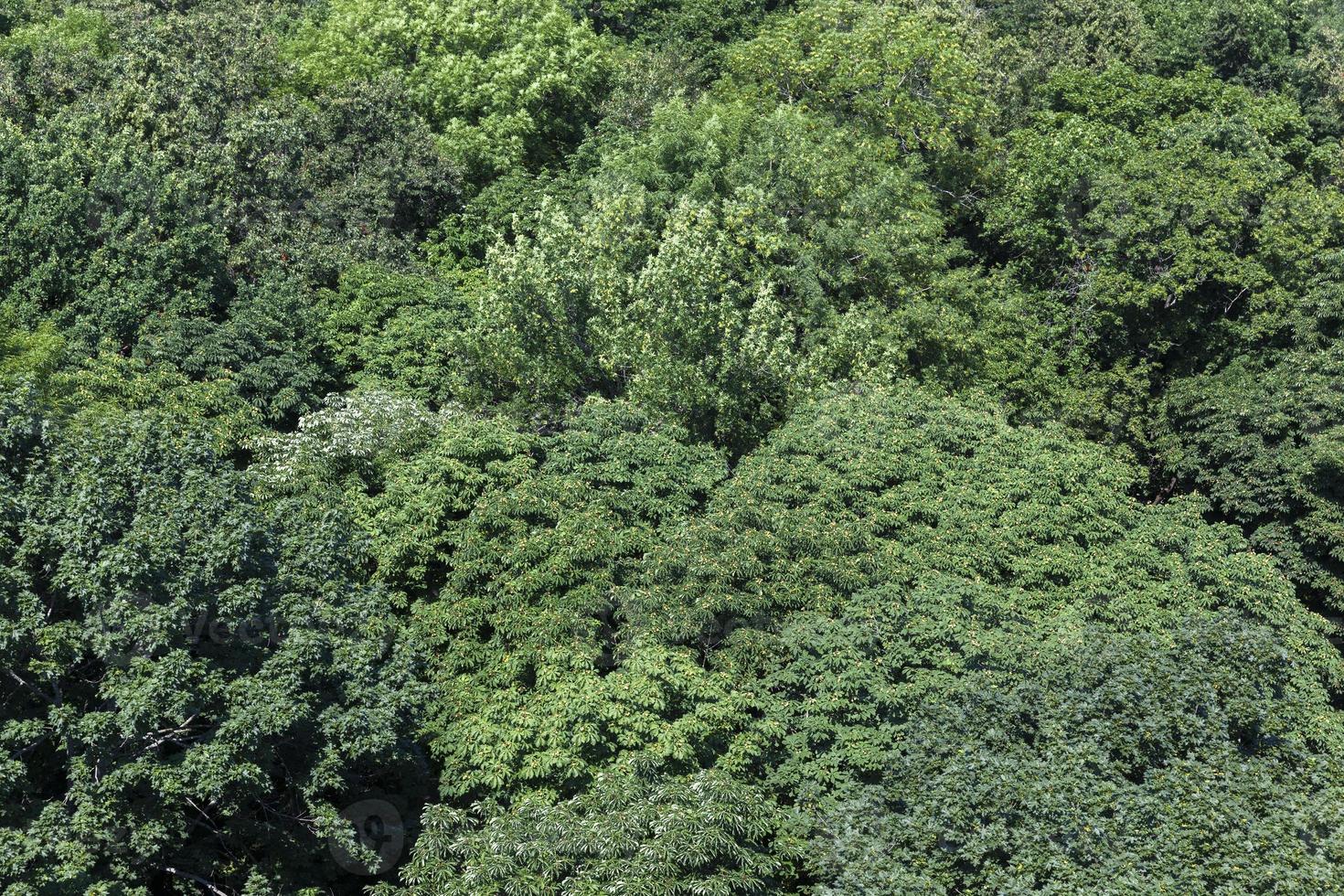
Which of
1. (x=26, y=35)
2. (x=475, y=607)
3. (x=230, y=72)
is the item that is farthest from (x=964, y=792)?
(x=26, y=35)

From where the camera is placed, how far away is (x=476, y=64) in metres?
54.7

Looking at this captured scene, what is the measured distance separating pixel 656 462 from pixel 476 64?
27.5 meters

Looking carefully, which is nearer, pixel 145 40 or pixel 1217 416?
pixel 1217 416

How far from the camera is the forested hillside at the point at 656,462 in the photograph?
22.6 meters

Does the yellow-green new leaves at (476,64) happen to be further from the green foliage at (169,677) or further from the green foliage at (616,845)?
the green foliage at (616,845)

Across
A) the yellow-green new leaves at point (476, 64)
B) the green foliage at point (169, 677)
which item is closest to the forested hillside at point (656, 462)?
the green foliage at point (169, 677)

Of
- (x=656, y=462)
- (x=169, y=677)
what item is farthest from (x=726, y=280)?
(x=169, y=677)

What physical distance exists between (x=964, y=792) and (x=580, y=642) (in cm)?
778

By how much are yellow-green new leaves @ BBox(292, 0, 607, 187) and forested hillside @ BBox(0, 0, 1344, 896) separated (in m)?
0.20

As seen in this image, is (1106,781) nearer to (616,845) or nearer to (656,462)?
(616,845)

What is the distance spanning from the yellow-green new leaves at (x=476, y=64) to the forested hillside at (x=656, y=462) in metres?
0.20

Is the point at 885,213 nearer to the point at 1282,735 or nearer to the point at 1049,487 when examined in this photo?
the point at 1049,487

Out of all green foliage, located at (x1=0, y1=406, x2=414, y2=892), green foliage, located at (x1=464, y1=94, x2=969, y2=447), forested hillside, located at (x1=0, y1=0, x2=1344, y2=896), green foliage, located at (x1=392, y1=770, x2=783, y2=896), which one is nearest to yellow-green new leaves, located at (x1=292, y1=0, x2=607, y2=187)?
forested hillside, located at (x1=0, y1=0, x2=1344, y2=896)

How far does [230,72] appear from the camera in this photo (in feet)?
165
